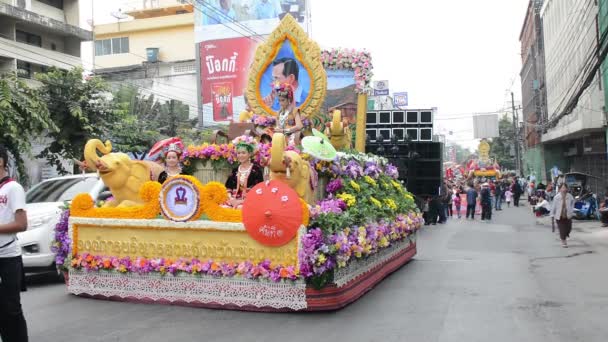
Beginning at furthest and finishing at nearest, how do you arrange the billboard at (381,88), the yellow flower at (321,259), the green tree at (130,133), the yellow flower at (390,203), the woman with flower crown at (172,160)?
the billboard at (381,88)
the green tree at (130,133)
the yellow flower at (390,203)
the woman with flower crown at (172,160)
the yellow flower at (321,259)

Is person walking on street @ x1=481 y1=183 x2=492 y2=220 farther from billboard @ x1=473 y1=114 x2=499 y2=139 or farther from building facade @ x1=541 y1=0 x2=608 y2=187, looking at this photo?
billboard @ x1=473 y1=114 x2=499 y2=139

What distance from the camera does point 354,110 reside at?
14578mm

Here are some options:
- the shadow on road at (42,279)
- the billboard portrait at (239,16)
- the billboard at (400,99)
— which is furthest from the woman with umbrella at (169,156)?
the billboard at (400,99)

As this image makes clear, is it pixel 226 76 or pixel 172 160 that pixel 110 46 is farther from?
pixel 172 160

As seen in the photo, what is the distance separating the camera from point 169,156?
8.59 metres

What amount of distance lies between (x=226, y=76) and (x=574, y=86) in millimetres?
25052

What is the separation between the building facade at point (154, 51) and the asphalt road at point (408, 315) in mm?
40718

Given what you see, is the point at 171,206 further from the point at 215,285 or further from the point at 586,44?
the point at 586,44

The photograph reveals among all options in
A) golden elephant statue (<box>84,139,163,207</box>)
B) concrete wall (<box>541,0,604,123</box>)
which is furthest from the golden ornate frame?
concrete wall (<box>541,0,604,123</box>)

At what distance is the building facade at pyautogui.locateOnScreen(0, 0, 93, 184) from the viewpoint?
91.1ft

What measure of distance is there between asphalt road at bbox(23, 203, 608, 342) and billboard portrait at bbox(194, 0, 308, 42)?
124ft

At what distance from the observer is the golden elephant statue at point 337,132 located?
10.6 m

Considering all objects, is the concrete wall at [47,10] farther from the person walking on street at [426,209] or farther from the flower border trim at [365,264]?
the flower border trim at [365,264]

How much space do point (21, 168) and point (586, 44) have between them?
2118 cm
